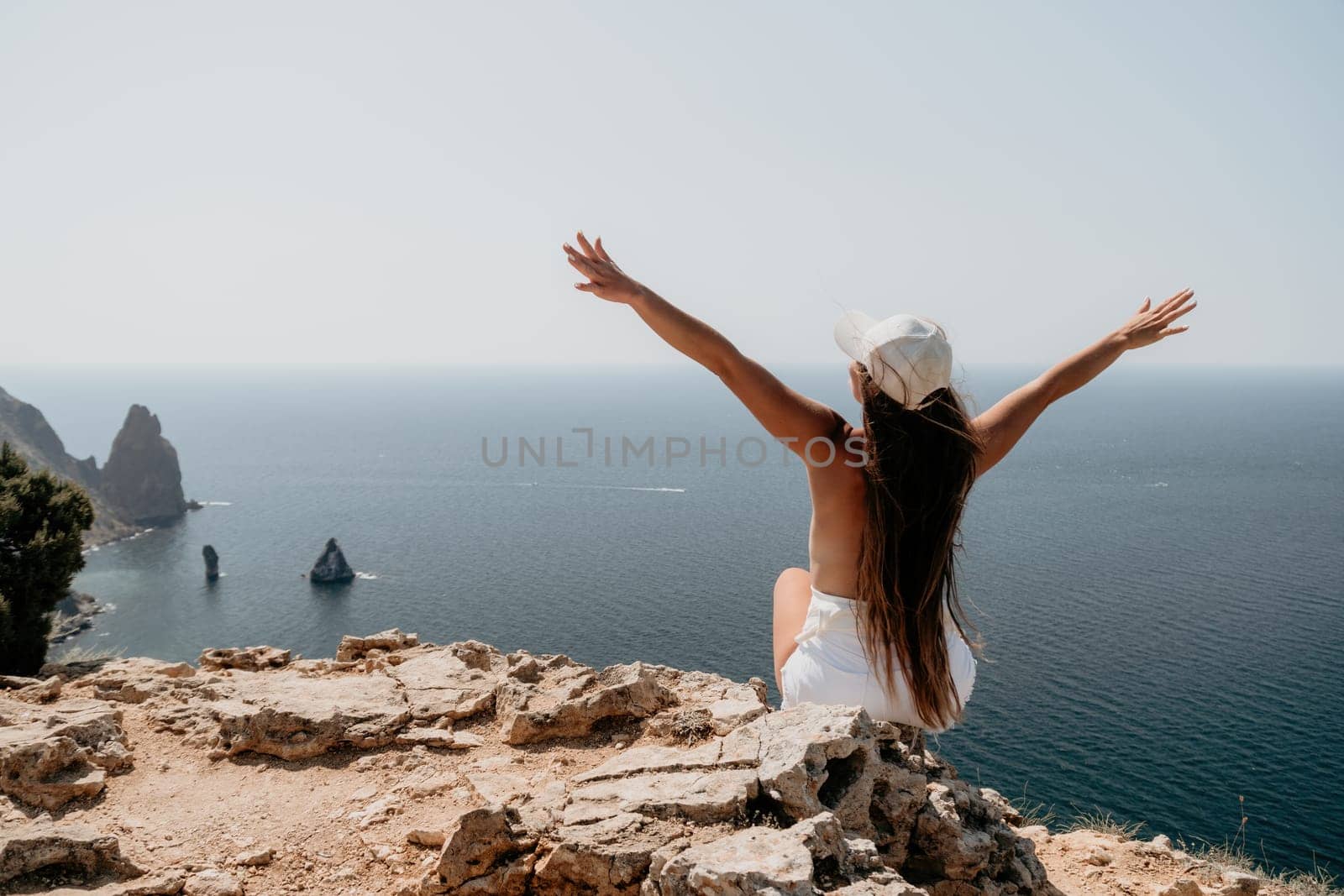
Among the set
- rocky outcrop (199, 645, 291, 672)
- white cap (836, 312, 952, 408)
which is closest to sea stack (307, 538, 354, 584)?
rocky outcrop (199, 645, 291, 672)

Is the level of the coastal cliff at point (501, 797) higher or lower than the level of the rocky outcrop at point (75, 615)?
higher

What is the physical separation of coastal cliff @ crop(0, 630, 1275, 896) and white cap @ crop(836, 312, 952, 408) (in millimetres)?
1610

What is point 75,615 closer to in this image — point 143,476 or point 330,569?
point 330,569

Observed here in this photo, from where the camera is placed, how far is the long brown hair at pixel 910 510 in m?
3.60

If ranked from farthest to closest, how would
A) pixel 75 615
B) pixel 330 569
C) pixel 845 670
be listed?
pixel 330 569 < pixel 75 615 < pixel 845 670

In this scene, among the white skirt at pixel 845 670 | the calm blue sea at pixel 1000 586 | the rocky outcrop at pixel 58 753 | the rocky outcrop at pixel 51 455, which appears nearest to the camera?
the white skirt at pixel 845 670

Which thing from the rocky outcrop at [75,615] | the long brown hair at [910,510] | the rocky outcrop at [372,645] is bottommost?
the rocky outcrop at [75,615]

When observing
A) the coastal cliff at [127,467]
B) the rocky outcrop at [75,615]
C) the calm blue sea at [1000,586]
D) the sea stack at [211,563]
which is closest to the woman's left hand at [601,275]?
the calm blue sea at [1000,586]

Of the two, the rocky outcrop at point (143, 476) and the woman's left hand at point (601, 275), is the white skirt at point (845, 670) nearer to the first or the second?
the woman's left hand at point (601, 275)

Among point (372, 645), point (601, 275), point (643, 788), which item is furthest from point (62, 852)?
point (372, 645)

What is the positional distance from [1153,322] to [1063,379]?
0.93m

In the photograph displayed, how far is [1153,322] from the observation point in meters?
4.88

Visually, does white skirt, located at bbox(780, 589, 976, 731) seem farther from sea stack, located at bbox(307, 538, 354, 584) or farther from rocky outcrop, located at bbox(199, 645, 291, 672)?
sea stack, located at bbox(307, 538, 354, 584)

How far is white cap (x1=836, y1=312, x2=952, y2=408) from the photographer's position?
348 centimetres
